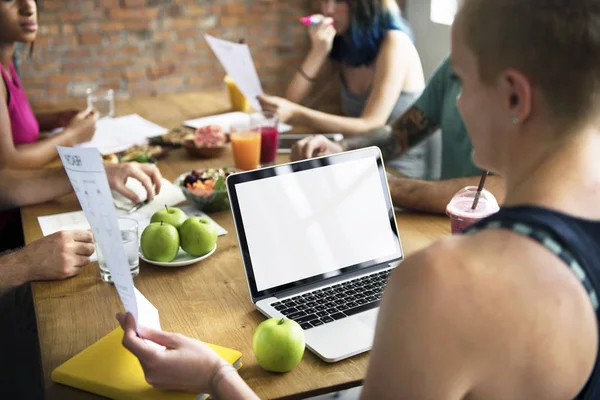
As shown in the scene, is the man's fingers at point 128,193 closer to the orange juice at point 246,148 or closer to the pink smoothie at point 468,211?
the orange juice at point 246,148

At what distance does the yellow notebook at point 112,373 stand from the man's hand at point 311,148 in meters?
0.93

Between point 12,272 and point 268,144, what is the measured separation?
914mm

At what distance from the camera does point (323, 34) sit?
2.67m

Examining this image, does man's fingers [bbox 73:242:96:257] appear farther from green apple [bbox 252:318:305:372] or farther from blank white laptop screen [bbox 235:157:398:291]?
green apple [bbox 252:318:305:372]

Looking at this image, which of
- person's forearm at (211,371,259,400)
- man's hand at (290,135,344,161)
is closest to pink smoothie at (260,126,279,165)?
man's hand at (290,135,344,161)

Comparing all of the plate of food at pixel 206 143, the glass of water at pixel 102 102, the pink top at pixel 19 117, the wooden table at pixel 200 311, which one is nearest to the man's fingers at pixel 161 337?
the wooden table at pixel 200 311

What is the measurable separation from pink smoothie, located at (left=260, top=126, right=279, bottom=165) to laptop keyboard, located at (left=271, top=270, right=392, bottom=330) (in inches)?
33.0

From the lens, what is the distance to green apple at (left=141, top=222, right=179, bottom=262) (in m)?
1.34

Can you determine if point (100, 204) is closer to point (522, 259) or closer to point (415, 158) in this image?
point (522, 259)

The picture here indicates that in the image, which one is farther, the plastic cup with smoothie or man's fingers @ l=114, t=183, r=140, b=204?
man's fingers @ l=114, t=183, r=140, b=204

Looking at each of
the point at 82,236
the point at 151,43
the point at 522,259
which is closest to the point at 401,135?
the point at 82,236

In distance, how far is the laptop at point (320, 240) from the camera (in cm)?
117

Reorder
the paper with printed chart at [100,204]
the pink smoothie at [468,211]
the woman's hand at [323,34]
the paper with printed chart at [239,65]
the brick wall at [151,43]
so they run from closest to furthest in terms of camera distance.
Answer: the paper with printed chart at [100,204]
the pink smoothie at [468,211]
the paper with printed chart at [239,65]
the woman's hand at [323,34]
the brick wall at [151,43]

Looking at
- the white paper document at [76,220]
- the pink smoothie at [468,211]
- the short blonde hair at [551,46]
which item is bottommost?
the white paper document at [76,220]
